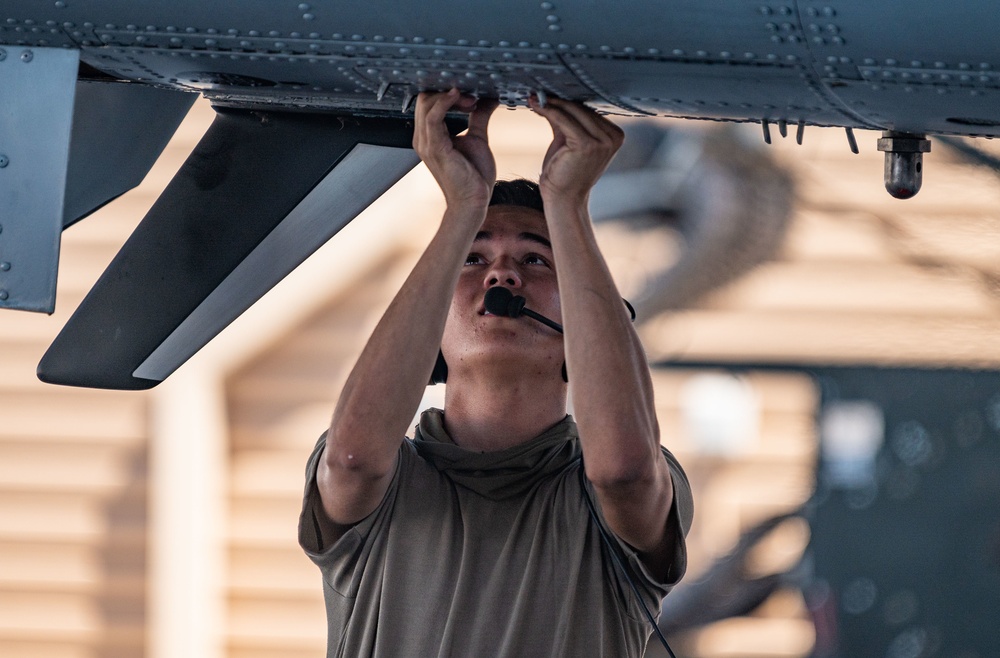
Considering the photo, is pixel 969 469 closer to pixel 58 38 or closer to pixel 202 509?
pixel 202 509

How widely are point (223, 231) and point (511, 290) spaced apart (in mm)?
718

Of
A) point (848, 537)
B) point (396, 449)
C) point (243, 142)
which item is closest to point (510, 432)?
point (396, 449)

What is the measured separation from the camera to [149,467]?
4965mm

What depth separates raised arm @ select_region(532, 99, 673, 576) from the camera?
1957 mm

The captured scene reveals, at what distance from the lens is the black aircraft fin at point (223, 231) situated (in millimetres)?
2588

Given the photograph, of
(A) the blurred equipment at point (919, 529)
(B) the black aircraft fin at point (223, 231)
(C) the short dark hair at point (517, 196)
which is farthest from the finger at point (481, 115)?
(A) the blurred equipment at point (919, 529)

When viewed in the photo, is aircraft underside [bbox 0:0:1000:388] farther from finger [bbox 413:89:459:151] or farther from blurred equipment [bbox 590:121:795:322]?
blurred equipment [bbox 590:121:795:322]

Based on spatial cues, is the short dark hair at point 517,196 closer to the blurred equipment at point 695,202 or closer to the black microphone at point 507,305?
the black microphone at point 507,305

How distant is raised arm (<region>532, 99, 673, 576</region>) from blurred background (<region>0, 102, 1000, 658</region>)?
228 cm

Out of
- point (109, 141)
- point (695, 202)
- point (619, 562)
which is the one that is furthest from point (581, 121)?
point (695, 202)

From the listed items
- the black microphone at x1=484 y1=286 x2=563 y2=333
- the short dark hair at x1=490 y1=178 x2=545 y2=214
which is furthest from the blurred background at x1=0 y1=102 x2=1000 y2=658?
the black microphone at x1=484 y1=286 x2=563 y2=333

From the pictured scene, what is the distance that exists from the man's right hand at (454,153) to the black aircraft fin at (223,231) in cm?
43

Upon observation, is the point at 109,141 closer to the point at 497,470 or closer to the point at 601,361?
the point at 497,470

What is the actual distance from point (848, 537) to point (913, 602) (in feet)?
0.98
